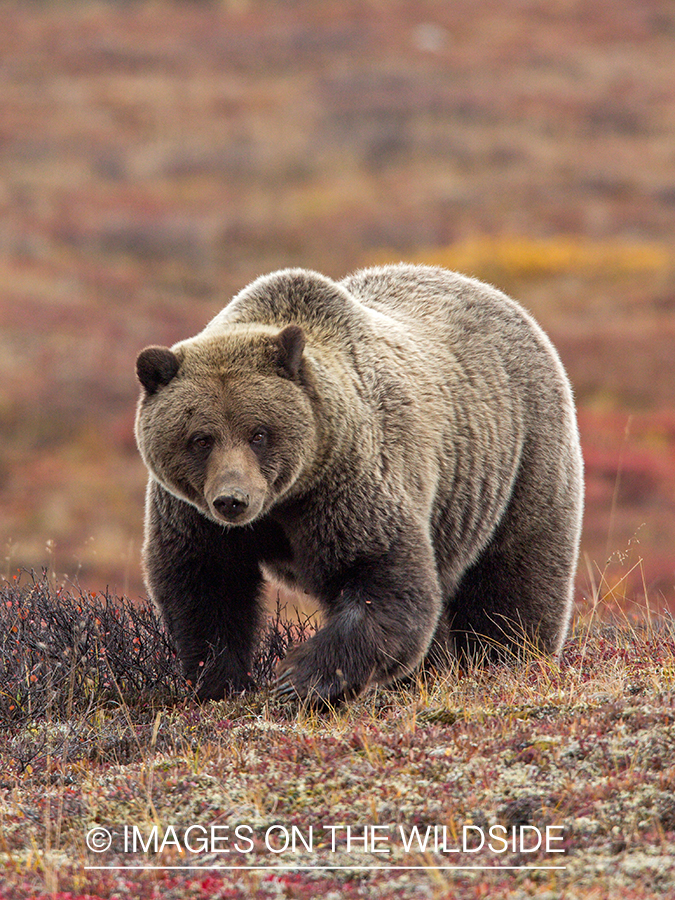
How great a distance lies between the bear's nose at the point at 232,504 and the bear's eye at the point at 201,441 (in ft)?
1.23

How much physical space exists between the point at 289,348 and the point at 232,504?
2.82 ft

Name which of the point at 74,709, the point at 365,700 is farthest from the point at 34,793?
the point at 365,700

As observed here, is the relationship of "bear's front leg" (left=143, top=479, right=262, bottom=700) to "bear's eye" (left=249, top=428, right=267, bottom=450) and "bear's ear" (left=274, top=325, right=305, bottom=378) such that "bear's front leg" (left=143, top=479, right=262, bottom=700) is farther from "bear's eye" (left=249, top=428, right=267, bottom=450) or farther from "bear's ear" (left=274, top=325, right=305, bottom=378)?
"bear's ear" (left=274, top=325, right=305, bottom=378)

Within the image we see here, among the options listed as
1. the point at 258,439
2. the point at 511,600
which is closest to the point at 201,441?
the point at 258,439

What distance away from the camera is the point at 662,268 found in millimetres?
32281

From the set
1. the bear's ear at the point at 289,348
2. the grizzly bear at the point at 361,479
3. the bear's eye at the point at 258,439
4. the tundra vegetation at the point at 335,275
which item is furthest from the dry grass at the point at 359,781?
the bear's ear at the point at 289,348

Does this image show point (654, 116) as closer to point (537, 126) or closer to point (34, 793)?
point (537, 126)

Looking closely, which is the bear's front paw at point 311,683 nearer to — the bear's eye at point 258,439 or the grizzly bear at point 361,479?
the grizzly bear at point 361,479

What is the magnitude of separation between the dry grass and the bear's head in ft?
3.65

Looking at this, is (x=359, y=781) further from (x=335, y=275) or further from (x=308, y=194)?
(x=308, y=194)

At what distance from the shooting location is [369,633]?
18.1 ft

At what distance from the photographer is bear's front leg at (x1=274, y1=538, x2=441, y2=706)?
5.50 metres

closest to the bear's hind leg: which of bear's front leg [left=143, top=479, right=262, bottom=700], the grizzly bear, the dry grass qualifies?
the grizzly bear

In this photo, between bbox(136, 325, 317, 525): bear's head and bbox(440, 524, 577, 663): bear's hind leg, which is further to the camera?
bbox(440, 524, 577, 663): bear's hind leg
